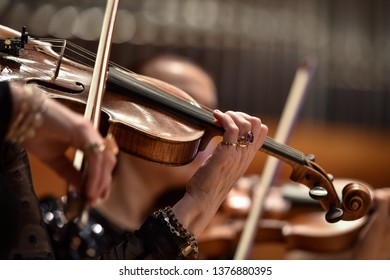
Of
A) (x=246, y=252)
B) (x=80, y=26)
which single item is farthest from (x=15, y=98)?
(x=80, y=26)

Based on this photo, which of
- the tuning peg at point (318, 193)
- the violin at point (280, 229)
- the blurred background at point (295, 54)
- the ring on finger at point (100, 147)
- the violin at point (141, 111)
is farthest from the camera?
the blurred background at point (295, 54)

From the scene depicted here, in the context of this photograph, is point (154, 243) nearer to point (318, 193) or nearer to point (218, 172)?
point (218, 172)

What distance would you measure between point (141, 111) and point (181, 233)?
144 millimetres

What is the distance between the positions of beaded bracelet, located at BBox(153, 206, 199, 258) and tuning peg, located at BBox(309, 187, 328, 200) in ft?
0.53

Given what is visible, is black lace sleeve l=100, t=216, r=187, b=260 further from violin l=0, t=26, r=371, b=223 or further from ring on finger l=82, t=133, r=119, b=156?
ring on finger l=82, t=133, r=119, b=156

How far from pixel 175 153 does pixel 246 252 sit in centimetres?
65

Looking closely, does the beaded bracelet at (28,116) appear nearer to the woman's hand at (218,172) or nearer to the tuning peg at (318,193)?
the woman's hand at (218,172)

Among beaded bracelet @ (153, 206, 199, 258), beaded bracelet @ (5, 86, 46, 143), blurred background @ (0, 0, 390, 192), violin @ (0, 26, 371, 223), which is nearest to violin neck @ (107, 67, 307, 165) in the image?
violin @ (0, 26, 371, 223)

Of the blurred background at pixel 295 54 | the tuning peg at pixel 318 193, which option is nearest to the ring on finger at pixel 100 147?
the tuning peg at pixel 318 193

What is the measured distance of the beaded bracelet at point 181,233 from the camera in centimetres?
77

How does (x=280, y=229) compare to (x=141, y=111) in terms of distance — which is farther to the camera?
(x=280, y=229)

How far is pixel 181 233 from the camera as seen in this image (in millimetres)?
772

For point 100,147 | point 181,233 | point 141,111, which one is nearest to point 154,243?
point 181,233

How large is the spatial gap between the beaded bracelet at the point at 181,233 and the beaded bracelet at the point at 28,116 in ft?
0.85
